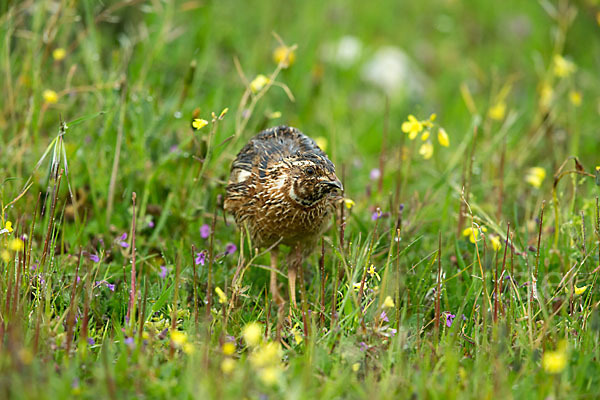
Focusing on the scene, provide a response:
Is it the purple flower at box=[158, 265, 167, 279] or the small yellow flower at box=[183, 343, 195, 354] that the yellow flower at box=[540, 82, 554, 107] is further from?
the small yellow flower at box=[183, 343, 195, 354]

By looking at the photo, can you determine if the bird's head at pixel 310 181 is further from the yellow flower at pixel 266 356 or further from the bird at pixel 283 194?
the yellow flower at pixel 266 356

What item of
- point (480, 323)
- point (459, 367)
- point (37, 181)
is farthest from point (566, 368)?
point (37, 181)

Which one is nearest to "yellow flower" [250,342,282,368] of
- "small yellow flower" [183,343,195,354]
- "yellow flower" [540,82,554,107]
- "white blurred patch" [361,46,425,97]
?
"small yellow flower" [183,343,195,354]

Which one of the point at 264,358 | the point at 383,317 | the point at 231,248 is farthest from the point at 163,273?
the point at 264,358

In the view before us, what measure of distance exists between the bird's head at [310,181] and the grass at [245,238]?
0.68ft

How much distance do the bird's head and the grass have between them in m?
0.21

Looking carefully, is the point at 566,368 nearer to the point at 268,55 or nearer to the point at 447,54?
the point at 268,55

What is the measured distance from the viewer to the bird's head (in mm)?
4137

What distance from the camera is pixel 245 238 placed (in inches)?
187

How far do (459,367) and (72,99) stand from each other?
3907 mm

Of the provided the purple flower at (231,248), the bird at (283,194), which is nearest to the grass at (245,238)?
the purple flower at (231,248)

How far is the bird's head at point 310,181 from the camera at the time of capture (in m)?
4.14

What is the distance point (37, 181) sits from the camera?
16.3 ft

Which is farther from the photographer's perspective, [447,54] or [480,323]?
[447,54]
